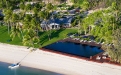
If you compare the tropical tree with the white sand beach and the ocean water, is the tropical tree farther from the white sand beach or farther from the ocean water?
the ocean water

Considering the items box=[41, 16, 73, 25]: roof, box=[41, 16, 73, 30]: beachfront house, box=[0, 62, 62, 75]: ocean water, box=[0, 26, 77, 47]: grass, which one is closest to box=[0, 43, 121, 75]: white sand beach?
box=[0, 62, 62, 75]: ocean water

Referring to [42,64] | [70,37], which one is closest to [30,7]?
[70,37]

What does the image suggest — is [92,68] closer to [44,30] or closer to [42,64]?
[42,64]

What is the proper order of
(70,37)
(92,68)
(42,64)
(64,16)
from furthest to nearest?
(64,16), (70,37), (42,64), (92,68)

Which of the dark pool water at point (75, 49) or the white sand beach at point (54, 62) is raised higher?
the dark pool water at point (75, 49)

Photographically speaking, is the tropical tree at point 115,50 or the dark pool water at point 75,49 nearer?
the tropical tree at point 115,50

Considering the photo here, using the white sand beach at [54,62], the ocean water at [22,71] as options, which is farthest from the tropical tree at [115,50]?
the ocean water at [22,71]

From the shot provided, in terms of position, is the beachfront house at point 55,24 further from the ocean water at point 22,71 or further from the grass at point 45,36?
the ocean water at point 22,71
